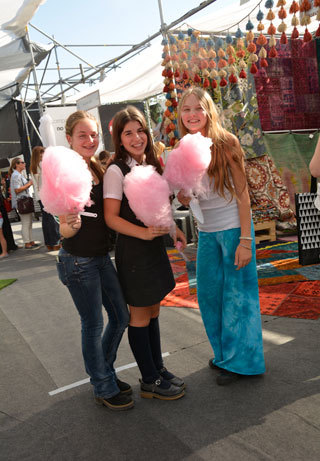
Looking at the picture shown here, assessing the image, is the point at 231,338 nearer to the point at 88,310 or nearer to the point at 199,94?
the point at 88,310

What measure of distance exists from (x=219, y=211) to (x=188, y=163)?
16.8 inches

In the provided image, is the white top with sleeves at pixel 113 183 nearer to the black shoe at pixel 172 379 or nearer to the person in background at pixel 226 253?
the person in background at pixel 226 253

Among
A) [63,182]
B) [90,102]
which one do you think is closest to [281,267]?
[63,182]

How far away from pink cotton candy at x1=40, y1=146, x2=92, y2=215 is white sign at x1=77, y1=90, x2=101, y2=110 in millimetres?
6139

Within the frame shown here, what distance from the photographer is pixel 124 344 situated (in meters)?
2.88

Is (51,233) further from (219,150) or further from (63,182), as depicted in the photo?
(63,182)

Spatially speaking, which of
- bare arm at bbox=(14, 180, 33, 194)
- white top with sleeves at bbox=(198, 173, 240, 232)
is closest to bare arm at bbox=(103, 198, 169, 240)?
white top with sleeves at bbox=(198, 173, 240, 232)

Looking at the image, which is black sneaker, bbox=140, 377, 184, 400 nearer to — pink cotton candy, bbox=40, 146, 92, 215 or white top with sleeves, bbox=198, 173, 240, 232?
white top with sleeves, bbox=198, 173, 240, 232

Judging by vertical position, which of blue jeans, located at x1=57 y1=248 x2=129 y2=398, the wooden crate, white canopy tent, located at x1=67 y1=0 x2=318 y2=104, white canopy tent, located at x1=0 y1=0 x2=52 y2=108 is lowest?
the wooden crate

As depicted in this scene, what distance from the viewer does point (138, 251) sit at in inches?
75.6

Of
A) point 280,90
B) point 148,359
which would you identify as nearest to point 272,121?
point 280,90

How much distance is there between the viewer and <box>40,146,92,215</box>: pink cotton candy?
1621 mm

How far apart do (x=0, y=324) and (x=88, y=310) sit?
2052 mm

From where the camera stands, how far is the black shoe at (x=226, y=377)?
2.14 meters
